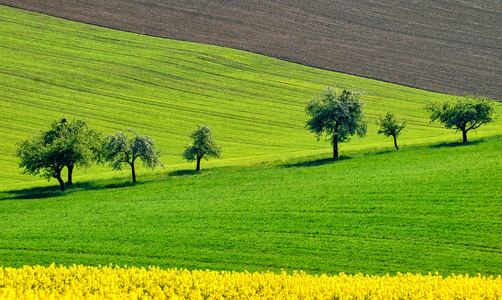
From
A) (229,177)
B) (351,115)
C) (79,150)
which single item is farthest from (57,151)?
(351,115)

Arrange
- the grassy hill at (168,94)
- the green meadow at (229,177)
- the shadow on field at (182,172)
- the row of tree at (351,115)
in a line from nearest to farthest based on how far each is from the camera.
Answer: the green meadow at (229,177), the shadow on field at (182,172), the row of tree at (351,115), the grassy hill at (168,94)

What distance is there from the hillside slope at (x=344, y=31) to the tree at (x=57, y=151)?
47.3 metres

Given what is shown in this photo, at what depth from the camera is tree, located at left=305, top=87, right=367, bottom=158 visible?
54.0m

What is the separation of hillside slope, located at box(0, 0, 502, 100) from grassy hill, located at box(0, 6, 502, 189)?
3.83 m

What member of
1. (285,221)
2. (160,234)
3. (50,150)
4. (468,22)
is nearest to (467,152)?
(285,221)

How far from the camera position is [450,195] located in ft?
114

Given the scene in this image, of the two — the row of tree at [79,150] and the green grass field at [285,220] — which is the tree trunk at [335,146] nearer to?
the green grass field at [285,220]

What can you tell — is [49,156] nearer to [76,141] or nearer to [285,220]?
[76,141]

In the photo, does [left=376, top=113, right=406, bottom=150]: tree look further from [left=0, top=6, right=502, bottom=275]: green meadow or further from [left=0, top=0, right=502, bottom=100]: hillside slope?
[left=0, top=0, right=502, bottom=100]: hillside slope

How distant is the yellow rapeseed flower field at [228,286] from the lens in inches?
722

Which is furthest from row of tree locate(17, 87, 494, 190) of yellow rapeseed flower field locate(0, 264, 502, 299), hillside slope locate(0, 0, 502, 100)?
hillside slope locate(0, 0, 502, 100)

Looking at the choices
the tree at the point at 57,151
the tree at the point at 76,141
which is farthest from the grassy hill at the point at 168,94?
the tree at the point at 76,141

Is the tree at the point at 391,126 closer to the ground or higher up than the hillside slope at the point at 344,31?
closer to the ground

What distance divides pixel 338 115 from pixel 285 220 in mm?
24599
